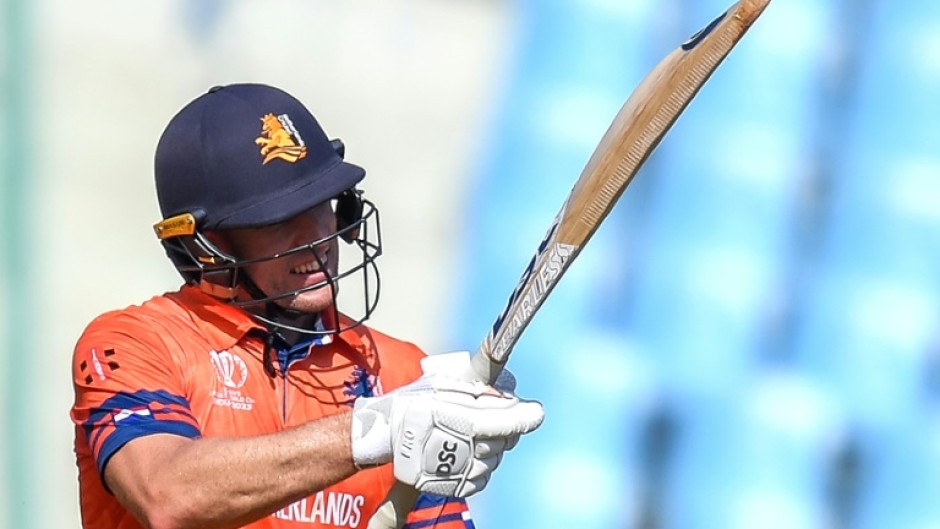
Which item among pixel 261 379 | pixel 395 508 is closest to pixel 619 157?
pixel 395 508

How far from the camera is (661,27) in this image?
9.84ft

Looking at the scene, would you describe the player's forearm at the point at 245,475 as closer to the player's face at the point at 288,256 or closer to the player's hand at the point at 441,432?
the player's hand at the point at 441,432

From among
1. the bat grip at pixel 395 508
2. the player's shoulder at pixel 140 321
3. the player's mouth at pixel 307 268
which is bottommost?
the bat grip at pixel 395 508

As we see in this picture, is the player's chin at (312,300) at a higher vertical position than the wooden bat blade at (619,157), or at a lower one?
lower

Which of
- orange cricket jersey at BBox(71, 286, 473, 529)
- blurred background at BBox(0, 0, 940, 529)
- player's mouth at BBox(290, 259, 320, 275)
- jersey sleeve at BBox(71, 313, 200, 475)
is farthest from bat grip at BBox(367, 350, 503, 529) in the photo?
blurred background at BBox(0, 0, 940, 529)

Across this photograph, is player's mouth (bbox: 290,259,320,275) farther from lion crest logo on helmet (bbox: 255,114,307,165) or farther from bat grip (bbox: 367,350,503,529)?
bat grip (bbox: 367,350,503,529)

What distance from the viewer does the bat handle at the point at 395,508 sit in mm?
1899

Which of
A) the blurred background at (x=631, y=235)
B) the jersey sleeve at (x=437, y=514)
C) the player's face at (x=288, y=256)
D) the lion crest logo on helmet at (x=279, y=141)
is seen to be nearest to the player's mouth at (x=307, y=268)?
the player's face at (x=288, y=256)

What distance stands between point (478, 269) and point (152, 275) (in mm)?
615

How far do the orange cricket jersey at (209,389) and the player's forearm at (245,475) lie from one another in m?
0.09

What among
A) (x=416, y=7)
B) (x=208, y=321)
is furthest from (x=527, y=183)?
(x=208, y=321)

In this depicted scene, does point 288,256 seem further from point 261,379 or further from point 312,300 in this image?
point 261,379

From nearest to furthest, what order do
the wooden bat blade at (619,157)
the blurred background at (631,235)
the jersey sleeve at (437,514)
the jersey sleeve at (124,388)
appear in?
1. the wooden bat blade at (619,157)
2. the jersey sleeve at (124,388)
3. the jersey sleeve at (437,514)
4. the blurred background at (631,235)

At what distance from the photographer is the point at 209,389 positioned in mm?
2023
